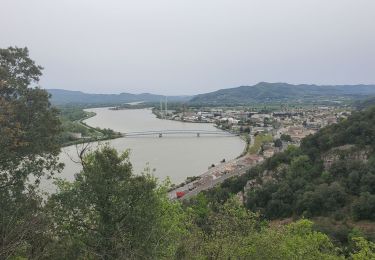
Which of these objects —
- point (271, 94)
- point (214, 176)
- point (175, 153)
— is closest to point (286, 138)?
point (175, 153)

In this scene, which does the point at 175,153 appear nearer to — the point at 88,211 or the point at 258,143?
Answer: the point at 258,143

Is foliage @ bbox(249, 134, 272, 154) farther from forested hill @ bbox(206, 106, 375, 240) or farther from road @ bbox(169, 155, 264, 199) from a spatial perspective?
forested hill @ bbox(206, 106, 375, 240)

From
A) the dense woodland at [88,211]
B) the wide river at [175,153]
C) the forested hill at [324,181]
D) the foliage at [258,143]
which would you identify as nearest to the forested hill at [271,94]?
the foliage at [258,143]

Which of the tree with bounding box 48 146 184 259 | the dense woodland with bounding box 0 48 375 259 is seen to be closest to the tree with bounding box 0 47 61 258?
the dense woodland with bounding box 0 48 375 259

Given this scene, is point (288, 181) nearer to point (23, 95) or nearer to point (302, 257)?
point (302, 257)

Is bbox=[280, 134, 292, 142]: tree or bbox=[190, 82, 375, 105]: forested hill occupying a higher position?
bbox=[190, 82, 375, 105]: forested hill
